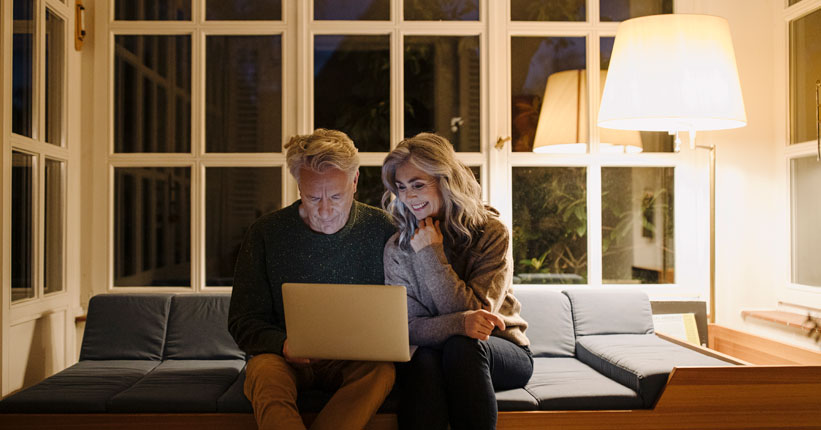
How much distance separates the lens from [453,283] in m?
2.49

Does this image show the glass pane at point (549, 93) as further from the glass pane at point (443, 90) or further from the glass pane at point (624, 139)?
the glass pane at point (443, 90)

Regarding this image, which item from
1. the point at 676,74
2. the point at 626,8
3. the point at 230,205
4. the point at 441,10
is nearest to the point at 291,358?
the point at 230,205

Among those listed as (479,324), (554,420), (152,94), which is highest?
(152,94)

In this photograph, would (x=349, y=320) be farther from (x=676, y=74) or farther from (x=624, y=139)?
(x=624, y=139)

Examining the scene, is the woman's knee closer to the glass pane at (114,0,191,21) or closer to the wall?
the wall

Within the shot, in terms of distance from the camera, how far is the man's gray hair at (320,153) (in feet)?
8.24

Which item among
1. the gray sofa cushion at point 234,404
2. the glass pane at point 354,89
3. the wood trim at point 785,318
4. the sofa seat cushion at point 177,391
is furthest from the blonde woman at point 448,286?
the wood trim at point 785,318

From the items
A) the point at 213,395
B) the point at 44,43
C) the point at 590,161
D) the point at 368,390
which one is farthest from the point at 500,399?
the point at 44,43

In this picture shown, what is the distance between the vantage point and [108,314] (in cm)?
334

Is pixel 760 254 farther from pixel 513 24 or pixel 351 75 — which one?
pixel 351 75

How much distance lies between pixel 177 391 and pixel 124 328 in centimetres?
79

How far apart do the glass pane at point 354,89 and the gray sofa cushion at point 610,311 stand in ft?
4.50

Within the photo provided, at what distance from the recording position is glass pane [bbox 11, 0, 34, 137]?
3.09 m

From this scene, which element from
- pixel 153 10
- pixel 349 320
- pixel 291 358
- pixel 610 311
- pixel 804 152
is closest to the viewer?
pixel 349 320
